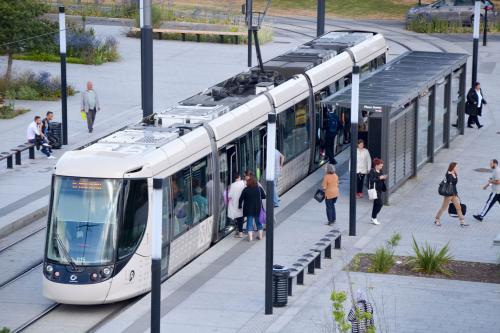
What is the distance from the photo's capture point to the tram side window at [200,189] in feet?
72.5

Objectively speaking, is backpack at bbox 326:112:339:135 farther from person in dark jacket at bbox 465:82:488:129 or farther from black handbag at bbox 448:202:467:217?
person in dark jacket at bbox 465:82:488:129

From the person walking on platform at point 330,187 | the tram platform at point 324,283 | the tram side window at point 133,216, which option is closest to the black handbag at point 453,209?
the tram platform at point 324,283

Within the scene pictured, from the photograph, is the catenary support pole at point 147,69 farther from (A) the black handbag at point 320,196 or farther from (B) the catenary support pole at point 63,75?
(A) the black handbag at point 320,196

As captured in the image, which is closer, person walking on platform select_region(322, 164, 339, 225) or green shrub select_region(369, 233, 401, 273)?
green shrub select_region(369, 233, 401, 273)

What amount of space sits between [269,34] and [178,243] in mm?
29974

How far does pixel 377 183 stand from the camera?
984 inches

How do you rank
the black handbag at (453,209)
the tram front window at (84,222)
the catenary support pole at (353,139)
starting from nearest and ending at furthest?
the tram front window at (84,222), the catenary support pole at (353,139), the black handbag at (453,209)

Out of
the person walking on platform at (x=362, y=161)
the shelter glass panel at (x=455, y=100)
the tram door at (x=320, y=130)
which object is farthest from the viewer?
the shelter glass panel at (x=455, y=100)

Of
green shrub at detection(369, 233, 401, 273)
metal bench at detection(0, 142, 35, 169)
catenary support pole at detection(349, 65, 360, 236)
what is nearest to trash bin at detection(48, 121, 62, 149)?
metal bench at detection(0, 142, 35, 169)

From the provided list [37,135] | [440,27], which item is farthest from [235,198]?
[440,27]

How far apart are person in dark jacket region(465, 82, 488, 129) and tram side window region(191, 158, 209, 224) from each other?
14.0 metres

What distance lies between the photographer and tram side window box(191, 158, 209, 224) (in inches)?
870

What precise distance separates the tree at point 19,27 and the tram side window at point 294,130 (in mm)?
12595

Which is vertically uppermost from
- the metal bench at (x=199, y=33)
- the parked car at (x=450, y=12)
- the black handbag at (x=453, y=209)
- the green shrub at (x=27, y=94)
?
the parked car at (x=450, y=12)
